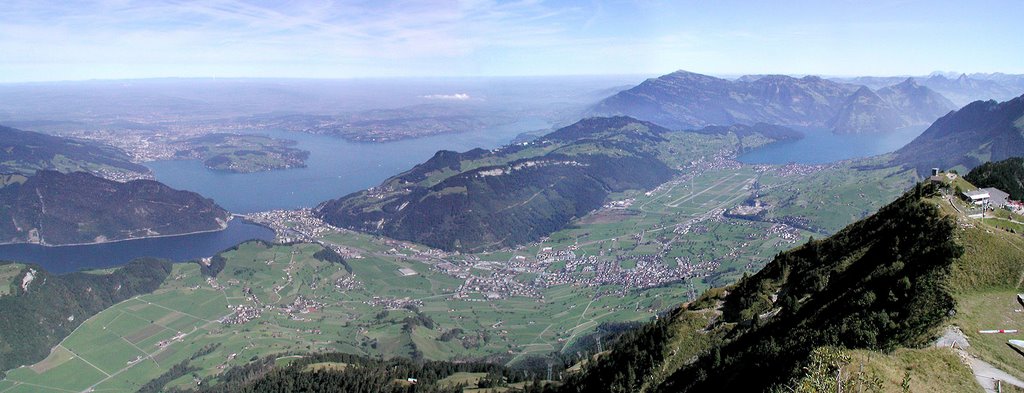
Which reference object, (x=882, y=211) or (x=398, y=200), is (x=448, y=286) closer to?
(x=398, y=200)

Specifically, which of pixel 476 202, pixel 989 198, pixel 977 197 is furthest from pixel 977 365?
pixel 476 202

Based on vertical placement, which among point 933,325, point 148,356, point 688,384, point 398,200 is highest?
point 933,325

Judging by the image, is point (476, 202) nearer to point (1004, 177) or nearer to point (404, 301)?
point (404, 301)

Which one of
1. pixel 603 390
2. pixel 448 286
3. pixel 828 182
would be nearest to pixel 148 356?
pixel 448 286

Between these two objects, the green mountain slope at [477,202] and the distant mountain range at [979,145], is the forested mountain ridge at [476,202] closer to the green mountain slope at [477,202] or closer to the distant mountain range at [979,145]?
the green mountain slope at [477,202]

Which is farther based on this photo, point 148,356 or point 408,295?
point 408,295

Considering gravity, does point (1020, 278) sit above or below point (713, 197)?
above

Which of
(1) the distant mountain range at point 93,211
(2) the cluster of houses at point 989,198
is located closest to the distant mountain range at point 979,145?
(2) the cluster of houses at point 989,198
